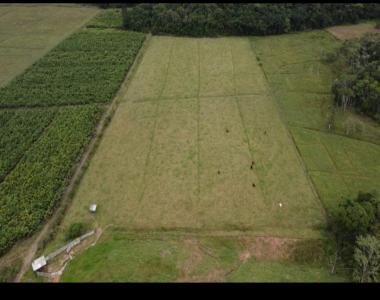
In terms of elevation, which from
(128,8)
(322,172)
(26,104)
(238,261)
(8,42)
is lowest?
(238,261)

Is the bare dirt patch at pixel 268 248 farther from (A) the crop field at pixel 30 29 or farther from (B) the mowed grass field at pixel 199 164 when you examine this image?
(A) the crop field at pixel 30 29

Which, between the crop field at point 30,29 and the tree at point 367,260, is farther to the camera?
the crop field at point 30,29

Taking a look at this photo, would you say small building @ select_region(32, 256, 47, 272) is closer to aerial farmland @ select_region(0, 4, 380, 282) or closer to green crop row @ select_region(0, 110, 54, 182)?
aerial farmland @ select_region(0, 4, 380, 282)

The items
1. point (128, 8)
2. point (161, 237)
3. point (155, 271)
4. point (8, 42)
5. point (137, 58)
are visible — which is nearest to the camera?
point (155, 271)

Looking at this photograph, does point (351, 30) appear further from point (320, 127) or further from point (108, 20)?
point (108, 20)

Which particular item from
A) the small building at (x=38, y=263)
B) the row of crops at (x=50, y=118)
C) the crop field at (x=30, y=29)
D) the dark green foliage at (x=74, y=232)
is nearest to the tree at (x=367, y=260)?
the dark green foliage at (x=74, y=232)

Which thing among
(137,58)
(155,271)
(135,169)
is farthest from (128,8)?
(155,271)

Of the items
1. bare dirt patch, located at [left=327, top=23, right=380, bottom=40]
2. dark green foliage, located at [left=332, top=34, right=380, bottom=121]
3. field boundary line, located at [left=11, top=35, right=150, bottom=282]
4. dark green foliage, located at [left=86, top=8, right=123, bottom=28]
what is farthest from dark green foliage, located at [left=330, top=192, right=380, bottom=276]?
dark green foliage, located at [left=86, top=8, right=123, bottom=28]

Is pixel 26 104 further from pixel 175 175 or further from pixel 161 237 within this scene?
pixel 161 237
